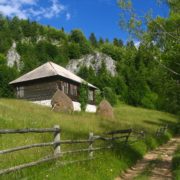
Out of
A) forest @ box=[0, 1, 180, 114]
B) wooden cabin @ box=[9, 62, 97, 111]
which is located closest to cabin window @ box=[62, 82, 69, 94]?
wooden cabin @ box=[9, 62, 97, 111]

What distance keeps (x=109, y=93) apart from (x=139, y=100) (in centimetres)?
994

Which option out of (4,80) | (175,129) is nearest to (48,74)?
(175,129)

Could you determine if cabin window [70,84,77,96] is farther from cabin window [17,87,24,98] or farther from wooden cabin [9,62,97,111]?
cabin window [17,87,24,98]

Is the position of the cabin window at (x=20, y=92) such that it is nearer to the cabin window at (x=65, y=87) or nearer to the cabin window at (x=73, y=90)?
the cabin window at (x=65, y=87)

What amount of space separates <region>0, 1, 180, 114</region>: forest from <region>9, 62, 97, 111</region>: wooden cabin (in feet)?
33.5

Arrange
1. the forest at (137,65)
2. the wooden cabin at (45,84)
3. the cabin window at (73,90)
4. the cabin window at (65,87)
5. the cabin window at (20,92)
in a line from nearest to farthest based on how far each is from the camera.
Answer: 1. the forest at (137,65)
2. the wooden cabin at (45,84)
3. the cabin window at (65,87)
4. the cabin window at (20,92)
5. the cabin window at (73,90)

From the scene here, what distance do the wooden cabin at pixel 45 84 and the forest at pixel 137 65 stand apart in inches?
403

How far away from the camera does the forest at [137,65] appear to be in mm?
17522

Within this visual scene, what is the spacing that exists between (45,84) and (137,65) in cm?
7267

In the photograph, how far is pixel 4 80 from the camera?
286 feet

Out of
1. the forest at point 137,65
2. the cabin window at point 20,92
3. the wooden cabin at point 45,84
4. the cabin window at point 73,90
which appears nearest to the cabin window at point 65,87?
the wooden cabin at point 45,84

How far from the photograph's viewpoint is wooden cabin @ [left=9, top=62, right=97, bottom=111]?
60.6 meters

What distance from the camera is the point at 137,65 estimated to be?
130 meters

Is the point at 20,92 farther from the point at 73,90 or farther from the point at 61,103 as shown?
the point at 61,103
